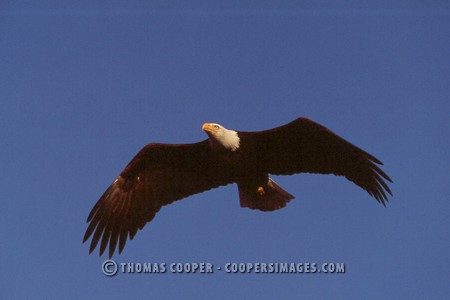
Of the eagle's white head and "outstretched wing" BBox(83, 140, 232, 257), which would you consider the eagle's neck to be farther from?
"outstretched wing" BBox(83, 140, 232, 257)

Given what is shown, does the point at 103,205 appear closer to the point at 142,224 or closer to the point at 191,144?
the point at 142,224

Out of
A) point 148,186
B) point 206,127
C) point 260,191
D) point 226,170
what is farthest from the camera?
point 148,186

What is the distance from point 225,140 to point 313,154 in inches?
40.8

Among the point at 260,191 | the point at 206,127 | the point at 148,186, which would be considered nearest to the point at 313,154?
the point at 260,191

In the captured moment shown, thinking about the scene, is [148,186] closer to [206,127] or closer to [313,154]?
[206,127]

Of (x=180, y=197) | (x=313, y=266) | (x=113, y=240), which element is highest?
(x=180, y=197)

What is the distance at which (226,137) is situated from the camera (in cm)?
677

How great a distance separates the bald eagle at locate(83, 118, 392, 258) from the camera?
672 centimetres

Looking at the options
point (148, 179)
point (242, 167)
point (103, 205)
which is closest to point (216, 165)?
point (242, 167)

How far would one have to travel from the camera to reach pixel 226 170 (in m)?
7.13

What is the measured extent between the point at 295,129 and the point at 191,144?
4.26 feet

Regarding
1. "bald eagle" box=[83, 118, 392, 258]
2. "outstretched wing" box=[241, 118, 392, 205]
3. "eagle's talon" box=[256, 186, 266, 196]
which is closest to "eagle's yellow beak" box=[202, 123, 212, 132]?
"bald eagle" box=[83, 118, 392, 258]

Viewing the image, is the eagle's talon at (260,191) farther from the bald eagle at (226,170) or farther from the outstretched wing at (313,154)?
the outstretched wing at (313,154)

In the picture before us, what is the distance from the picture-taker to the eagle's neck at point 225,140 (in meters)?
6.75
